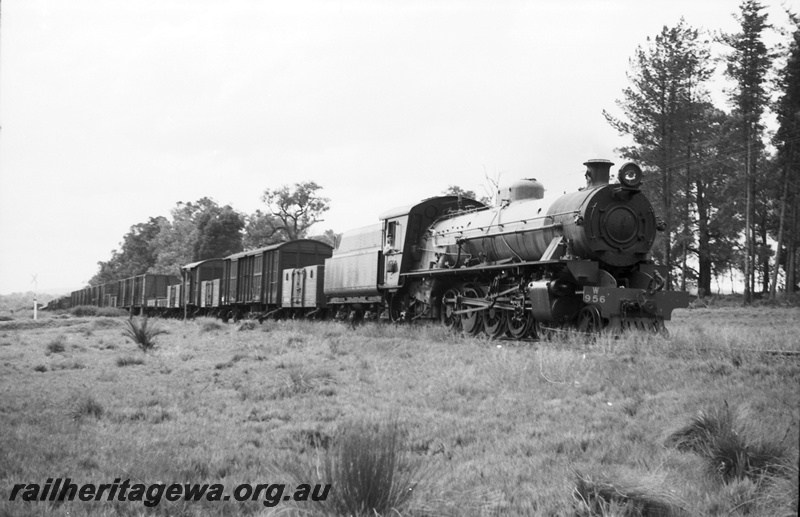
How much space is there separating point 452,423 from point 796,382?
381 cm

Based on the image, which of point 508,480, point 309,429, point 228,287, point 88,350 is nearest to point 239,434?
point 309,429

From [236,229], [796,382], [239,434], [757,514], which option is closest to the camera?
[757,514]

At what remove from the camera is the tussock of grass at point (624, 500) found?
4.16 metres

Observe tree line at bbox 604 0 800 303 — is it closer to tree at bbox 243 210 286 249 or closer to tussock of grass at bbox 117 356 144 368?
tussock of grass at bbox 117 356 144 368

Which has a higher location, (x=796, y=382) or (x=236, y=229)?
(x=236, y=229)

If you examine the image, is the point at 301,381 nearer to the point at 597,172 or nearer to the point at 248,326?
the point at 597,172

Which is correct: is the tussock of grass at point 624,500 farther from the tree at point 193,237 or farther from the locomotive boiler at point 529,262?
the tree at point 193,237

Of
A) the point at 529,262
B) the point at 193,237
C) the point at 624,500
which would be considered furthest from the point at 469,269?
the point at 193,237

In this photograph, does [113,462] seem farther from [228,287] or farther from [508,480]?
[228,287]

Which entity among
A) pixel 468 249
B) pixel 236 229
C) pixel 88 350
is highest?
pixel 236 229

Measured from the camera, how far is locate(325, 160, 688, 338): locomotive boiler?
13.1 m

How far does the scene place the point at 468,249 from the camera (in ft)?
56.8

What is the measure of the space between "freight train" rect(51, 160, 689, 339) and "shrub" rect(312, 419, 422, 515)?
9.26 metres

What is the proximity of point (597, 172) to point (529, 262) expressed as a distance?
8.30 feet
